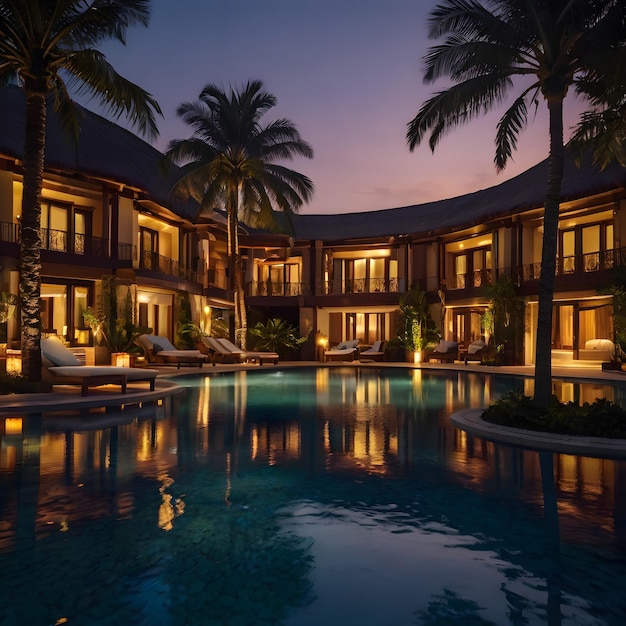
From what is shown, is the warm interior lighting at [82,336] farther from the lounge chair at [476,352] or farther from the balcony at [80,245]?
the lounge chair at [476,352]

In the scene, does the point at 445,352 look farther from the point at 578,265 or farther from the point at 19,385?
the point at 19,385

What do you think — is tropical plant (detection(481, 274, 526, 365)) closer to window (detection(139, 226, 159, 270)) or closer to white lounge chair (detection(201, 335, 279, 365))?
white lounge chair (detection(201, 335, 279, 365))

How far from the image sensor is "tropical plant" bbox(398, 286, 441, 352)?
93.5ft

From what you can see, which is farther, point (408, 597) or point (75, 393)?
point (75, 393)

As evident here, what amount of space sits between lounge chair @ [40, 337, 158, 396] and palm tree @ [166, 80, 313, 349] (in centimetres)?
1126

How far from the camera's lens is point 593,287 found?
22.9 m

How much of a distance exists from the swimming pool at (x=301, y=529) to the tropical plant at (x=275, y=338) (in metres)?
20.1

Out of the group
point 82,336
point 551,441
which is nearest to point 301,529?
point 551,441

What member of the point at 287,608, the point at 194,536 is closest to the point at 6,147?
the point at 194,536

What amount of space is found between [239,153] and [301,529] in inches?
842

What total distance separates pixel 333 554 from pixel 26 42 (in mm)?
12912

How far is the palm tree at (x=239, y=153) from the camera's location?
922 inches

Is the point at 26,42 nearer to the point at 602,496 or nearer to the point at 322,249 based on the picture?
the point at 602,496

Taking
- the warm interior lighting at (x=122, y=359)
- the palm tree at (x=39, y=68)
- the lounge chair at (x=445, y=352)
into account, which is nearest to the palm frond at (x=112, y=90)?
the palm tree at (x=39, y=68)
